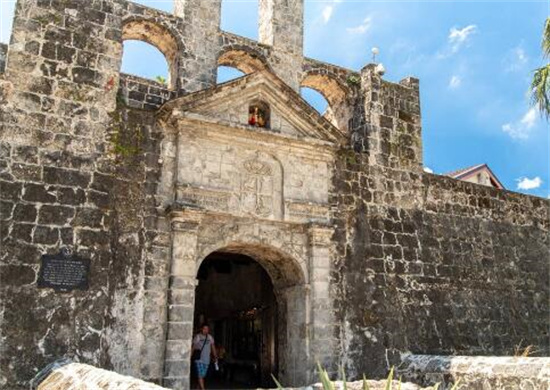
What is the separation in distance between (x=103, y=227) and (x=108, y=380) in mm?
3092

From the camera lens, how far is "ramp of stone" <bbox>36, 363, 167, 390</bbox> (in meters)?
4.61

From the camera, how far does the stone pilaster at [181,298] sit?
24.9 feet

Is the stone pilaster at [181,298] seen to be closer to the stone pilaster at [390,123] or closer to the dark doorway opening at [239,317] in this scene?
the dark doorway opening at [239,317]

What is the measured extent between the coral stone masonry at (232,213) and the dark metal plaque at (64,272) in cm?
2

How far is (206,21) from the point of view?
10039 mm

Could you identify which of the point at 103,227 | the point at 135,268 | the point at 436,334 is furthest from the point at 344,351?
the point at 103,227

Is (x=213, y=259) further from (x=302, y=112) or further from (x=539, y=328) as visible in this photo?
(x=539, y=328)

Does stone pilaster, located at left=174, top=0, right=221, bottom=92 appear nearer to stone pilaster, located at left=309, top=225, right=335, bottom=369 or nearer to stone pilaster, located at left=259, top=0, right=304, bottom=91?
stone pilaster, located at left=259, top=0, right=304, bottom=91

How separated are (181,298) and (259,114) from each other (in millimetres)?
3435

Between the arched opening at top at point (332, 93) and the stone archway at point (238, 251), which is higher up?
the arched opening at top at point (332, 93)

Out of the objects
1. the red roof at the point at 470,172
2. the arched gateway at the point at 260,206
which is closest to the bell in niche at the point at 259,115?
the arched gateway at the point at 260,206

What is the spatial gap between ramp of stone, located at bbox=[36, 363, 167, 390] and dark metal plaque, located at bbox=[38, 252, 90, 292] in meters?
1.09

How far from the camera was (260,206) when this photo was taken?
8805mm

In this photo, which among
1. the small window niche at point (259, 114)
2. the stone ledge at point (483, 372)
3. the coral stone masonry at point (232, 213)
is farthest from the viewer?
the small window niche at point (259, 114)
